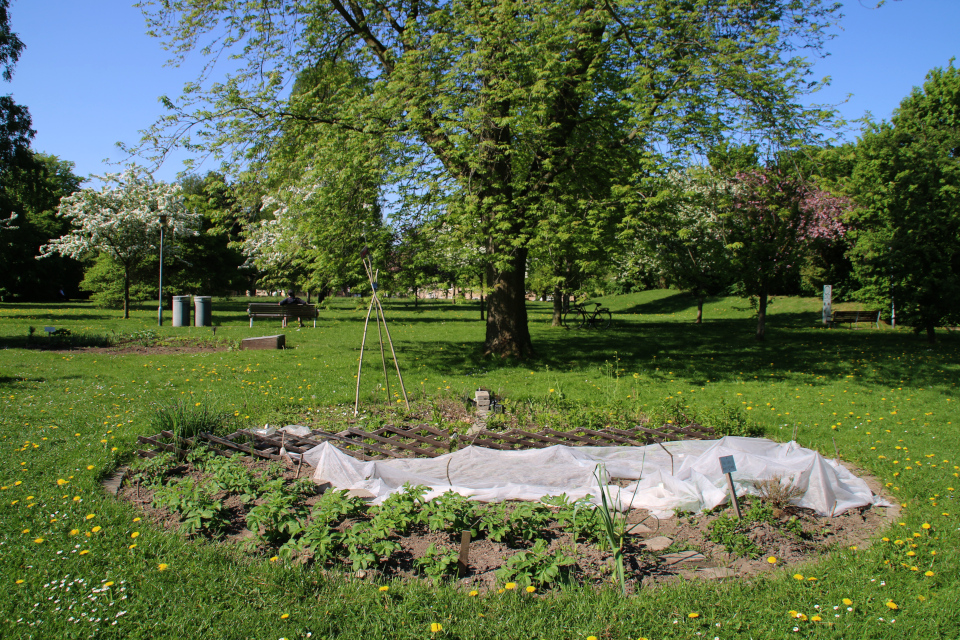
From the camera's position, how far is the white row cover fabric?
4348 millimetres

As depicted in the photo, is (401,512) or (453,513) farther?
(401,512)

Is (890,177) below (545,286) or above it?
above

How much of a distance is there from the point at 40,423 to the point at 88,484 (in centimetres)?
252

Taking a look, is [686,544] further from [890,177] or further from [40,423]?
[890,177]

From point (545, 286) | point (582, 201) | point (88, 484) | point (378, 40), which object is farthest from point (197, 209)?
point (88, 484)

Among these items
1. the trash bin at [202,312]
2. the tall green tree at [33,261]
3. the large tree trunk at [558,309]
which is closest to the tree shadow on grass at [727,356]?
the large tree trunk at [558,309]

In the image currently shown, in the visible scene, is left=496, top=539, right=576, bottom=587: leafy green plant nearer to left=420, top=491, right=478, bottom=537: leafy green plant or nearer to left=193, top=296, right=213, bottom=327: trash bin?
left=420, top=491, right=478, bottom=537: leafy green plant

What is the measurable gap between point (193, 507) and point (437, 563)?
1.70 meters

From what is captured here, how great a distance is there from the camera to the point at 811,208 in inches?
590

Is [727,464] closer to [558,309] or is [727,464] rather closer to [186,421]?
[186,421]

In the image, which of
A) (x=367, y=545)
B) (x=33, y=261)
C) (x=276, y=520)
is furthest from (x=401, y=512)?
(x=33, y=261)

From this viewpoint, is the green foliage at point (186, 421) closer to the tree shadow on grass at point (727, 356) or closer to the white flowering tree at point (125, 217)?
the tree shadow on grass at point (727, 356)

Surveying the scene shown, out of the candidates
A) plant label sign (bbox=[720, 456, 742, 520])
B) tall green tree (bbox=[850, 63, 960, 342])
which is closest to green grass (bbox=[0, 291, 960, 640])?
plant label sign (bbox=[720, 456, 742, 520])

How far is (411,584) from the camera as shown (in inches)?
125
